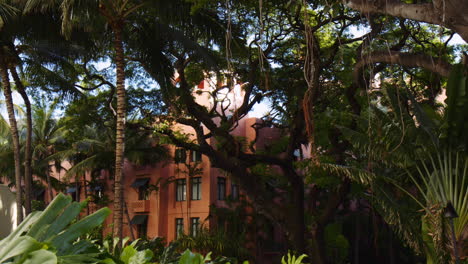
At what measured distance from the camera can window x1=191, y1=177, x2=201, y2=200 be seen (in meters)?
29.4

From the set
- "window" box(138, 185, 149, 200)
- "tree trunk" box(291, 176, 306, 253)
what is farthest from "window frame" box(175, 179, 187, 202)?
"tree trunk" box(291, 176, 306, 253)

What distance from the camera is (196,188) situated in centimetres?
2958

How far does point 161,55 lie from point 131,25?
1218 millimetres

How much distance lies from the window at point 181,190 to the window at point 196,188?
654 mm

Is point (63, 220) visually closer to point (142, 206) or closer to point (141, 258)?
point (141, 258)

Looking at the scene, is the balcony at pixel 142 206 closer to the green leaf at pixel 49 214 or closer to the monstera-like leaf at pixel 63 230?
the monstera-like leaf at pixel 63 230

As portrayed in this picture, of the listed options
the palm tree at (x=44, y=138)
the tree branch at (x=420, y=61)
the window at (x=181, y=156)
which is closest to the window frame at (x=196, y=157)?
the window at (x=181, y=156)

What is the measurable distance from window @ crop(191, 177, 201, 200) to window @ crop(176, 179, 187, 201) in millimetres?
654

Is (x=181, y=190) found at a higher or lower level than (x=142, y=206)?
higher

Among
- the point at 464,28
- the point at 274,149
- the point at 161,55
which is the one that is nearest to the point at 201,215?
the point at 274,149

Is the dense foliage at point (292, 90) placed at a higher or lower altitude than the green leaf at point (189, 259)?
higher

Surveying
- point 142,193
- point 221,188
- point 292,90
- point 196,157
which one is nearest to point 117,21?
point 292,90

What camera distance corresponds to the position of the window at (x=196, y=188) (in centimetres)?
2938

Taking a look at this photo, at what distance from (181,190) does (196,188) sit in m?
1.21
